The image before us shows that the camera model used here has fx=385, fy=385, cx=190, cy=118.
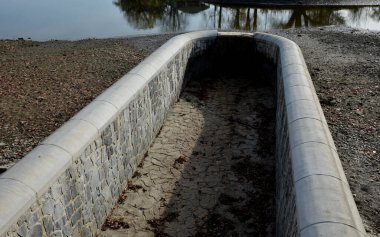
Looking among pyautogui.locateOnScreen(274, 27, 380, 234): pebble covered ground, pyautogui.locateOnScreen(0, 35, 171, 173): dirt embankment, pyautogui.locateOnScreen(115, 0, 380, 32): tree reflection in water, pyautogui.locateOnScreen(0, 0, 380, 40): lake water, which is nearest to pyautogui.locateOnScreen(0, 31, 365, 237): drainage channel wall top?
pyautogui.locateOnScreen(274, 27, 380, 234): pebble covered ground

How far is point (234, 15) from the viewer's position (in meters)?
30.4

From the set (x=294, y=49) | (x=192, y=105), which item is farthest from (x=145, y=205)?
(x=294, y=49)

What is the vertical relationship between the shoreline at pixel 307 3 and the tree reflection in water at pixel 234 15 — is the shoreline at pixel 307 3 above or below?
above

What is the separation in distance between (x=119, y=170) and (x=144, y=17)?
79.4ft

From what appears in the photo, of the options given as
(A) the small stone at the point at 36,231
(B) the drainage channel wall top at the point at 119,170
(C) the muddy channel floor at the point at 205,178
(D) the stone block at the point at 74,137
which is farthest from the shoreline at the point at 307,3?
(A) the small stone at the point at 36,231

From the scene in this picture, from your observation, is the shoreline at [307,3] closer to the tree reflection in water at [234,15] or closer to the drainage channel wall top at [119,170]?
the tree reflection in water at [234,15]

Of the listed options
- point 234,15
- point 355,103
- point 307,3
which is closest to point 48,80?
point 355,103

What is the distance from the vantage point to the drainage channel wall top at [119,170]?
12.3 feet

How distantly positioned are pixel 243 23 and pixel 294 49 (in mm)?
18547

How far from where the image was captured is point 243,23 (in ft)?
93.2

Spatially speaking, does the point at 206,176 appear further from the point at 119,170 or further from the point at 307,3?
the point at 307,3

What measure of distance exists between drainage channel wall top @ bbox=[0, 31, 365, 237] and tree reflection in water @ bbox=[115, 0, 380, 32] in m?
19.1

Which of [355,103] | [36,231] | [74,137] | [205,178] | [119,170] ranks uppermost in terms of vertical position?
[74,137]

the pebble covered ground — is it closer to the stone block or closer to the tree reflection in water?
the stone block
